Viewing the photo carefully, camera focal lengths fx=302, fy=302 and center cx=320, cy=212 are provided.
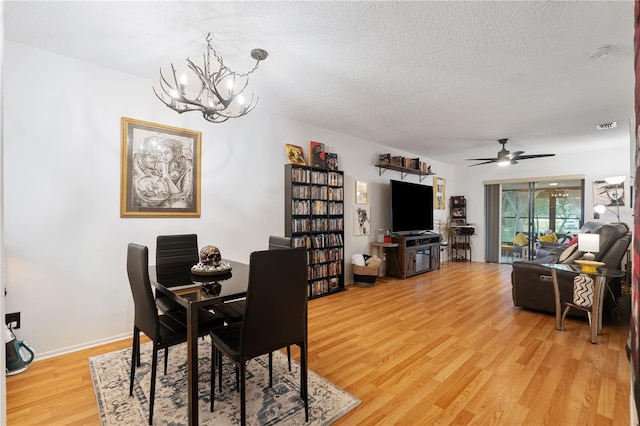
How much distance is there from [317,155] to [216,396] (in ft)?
11.0

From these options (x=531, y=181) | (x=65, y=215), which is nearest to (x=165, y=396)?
(x=65, y=215)

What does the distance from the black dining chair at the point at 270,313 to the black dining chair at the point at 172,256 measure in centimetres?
78

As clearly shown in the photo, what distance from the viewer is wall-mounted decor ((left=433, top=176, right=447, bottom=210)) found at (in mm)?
7338

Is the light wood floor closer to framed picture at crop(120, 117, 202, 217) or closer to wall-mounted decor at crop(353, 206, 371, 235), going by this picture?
framed picture at crop(120, 117, 202, 217)

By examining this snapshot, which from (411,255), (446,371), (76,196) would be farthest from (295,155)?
(446,371)

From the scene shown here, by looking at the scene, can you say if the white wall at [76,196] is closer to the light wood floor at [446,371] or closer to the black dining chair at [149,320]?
the light wood floor at [446,371]

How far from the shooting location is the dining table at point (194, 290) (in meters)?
1.63

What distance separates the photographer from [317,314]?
3676mm

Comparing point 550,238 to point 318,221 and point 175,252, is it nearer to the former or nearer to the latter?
point 318,221

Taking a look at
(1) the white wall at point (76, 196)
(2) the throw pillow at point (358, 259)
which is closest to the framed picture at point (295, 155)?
(1) the white wall at point (76, 196)

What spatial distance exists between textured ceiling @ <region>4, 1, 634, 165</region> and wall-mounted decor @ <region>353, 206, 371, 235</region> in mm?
1883

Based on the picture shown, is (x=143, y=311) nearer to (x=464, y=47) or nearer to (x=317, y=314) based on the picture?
(x=317, y=314)

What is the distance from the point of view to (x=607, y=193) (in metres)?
5.93

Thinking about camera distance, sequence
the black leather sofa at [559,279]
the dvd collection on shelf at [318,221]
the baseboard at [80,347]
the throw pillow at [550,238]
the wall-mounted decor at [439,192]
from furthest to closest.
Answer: the wall-mounted decor at [439,192]
the throw pillow at [550,238]
the dvd collection on shelf at [318,221]
the black leather sofa at [559,279]
the baseboard at [80,347]
